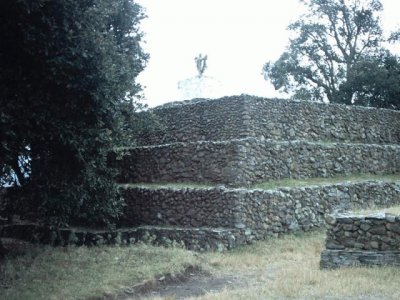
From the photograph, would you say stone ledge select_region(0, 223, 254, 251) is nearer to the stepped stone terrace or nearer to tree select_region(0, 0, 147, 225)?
the stepped stone terrace

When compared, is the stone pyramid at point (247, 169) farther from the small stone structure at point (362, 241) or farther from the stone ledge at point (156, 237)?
the small stone structure at point (362, 241)

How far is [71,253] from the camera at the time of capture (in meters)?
13.0

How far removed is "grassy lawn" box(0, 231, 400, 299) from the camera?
8.70m

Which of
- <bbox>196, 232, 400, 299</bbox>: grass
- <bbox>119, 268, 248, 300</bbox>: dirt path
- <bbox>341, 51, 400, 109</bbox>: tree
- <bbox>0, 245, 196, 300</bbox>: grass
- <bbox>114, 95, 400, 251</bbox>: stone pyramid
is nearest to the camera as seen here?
<bbox>196, 232, 400, 299</bbox>: grass

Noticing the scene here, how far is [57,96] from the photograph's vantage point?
Result: 11203 mm

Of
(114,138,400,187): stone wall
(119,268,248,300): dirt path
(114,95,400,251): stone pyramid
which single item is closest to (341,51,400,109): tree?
(114,95,400,251): stone pyramid

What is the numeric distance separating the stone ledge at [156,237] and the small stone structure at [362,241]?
3626 millimetres

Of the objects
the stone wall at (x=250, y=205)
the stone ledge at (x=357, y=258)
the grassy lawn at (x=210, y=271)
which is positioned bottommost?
the grassy lawn at (x=210, y=271)

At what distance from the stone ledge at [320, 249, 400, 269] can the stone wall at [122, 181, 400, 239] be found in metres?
3.86

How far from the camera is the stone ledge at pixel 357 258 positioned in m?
10.1

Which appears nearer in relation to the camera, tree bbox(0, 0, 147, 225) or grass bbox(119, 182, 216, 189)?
tree bbox(0, 0, 147, 225)

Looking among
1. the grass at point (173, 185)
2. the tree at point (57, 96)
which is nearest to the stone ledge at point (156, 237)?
the grass at point (173, 185)

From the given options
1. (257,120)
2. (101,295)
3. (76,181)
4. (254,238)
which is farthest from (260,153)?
(101,295)

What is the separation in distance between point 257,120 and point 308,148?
85.5 inches
